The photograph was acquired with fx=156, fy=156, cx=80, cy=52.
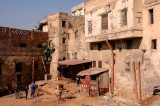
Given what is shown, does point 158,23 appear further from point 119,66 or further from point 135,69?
point 119,66

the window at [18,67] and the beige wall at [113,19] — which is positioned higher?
the beige wall at [113,19]

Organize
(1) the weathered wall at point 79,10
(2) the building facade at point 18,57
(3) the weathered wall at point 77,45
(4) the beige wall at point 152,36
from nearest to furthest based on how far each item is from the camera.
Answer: (4) the beige wall at point 152,36, (2) the building facade at point 18,57, (3) the weathered wall at point 77,45, (1) the weathered wall at point 79,10

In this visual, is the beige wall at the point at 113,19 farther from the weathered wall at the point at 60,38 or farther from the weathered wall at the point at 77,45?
the weathered wall at the point at 60,38

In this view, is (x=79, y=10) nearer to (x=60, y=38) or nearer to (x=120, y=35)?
(x=60, y=38)

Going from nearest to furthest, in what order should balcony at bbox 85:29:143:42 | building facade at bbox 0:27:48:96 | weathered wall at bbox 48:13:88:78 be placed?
balcony at bbox 85:29:143:42 → building facade at bbox 0:27:48:96 → weathered wall at bbox 48:13:88:78

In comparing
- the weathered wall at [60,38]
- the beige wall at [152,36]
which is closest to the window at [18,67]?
the weathered wall at [60,38]

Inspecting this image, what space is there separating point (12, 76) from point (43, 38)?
758cm

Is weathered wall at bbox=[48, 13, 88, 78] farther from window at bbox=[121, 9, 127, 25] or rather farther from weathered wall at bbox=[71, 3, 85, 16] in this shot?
weathered wall at bbox=[71, 3, 85, 16]

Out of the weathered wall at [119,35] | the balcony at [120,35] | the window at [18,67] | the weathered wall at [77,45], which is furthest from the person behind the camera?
the window at [18,67]

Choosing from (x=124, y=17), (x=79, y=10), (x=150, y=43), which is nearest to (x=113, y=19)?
(x=124, y=17)

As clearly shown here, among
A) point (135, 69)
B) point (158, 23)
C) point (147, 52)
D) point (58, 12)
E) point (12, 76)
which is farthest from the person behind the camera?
point (58, 12)

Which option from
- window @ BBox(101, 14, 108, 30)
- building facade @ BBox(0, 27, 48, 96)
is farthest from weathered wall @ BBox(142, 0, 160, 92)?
building facade @ BBox(0, 27, 48, 96)

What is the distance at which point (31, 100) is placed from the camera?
647 inches

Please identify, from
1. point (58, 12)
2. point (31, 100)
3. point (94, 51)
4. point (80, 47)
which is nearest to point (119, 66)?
point (94, 51)
